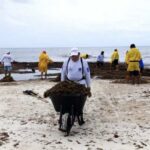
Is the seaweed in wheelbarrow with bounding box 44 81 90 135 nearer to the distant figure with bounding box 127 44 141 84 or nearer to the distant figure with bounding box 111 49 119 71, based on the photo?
the distant figure with bounding box 127 44 141 84

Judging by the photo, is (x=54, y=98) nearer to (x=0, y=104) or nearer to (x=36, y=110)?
(x=36, y=110)

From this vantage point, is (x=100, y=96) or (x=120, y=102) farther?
(x=100, y=96)

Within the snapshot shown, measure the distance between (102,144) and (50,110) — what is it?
389 centimetres

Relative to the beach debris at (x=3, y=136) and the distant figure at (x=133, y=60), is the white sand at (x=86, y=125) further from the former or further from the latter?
the distant figure at (x=133, y=60)

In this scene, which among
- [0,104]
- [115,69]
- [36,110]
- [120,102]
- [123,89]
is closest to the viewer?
[36,110]

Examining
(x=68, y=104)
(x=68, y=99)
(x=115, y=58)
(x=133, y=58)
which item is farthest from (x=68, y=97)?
(x=115, y=58)

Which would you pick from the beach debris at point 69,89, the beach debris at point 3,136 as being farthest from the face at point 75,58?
the beach debris at point 3,136

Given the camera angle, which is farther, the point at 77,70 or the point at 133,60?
the point at 133,60

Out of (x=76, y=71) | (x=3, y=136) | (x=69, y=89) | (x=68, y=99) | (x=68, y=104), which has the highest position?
(x=76, y=71)

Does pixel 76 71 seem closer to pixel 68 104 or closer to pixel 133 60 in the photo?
pixel 68 104

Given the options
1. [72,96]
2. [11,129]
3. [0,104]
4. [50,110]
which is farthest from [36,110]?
[72,96]

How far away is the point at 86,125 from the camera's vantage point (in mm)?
10273

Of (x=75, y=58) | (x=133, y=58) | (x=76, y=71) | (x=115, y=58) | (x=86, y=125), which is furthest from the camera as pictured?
(x=115, y=58)

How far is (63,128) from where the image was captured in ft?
30.0
